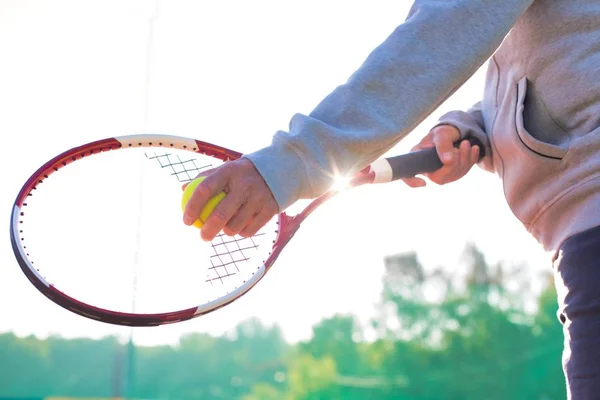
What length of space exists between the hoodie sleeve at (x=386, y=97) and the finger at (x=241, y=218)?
0.10ft

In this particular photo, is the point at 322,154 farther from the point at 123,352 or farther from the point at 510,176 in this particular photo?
the point at 123,352

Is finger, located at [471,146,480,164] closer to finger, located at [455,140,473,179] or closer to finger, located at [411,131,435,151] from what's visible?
finger, located at [455,140,473,179]

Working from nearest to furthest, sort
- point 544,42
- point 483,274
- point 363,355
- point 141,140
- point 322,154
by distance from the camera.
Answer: point 322,154
point 544,42
point 141,140
point 363,355
point 483,274

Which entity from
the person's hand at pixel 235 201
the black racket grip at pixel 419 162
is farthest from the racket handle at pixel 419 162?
the person's hand at pixel 235 201

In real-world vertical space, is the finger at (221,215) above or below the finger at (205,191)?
below

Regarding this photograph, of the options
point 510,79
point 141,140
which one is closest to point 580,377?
point 510,79

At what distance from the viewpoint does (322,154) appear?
0.91 meters

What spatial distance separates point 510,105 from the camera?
110 centimetres

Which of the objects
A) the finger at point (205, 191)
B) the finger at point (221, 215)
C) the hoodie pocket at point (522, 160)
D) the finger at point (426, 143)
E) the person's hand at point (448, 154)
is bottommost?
the finger at point (221, 215)

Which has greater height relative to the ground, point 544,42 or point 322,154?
point 544,42

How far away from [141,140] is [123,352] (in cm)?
1723

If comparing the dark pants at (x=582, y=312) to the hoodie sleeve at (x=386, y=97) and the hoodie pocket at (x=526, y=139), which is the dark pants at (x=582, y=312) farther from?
the hoodie sleeve at (x=386, y=97)

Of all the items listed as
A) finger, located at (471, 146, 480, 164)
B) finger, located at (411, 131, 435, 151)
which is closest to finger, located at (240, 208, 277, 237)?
finger, located at (471, 146, 480, 164)

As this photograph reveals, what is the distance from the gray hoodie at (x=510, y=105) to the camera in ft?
3.00
